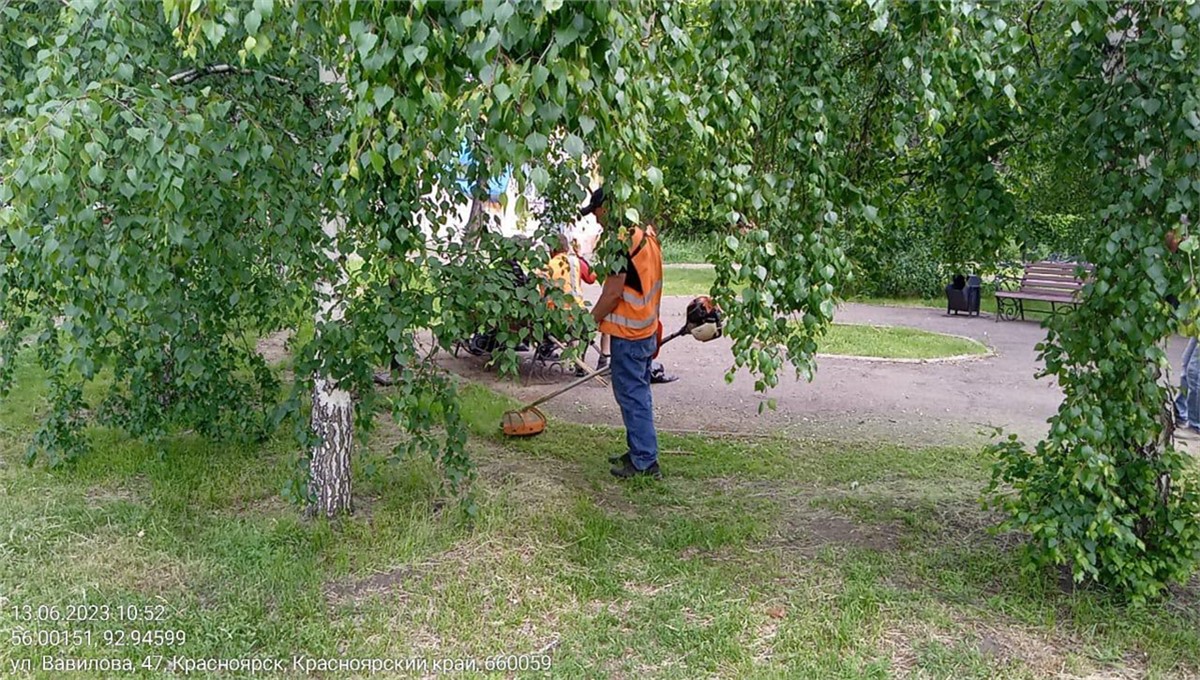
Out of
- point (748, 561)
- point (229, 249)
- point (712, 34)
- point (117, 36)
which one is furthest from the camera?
point (748, 561)

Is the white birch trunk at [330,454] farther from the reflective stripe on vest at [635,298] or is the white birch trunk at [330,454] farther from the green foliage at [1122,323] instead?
the green foliage at [1122,323]

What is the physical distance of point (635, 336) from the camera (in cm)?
518

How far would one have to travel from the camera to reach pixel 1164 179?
2.90m

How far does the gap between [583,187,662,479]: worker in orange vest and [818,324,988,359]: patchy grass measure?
411 cm

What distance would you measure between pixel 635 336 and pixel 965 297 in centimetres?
928

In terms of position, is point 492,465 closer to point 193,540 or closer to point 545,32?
point 193,540

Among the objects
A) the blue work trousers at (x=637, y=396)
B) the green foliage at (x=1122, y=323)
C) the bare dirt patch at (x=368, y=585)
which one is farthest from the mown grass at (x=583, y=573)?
the green foliage at (x=1122, y=323)

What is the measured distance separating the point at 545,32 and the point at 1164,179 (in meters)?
2.20

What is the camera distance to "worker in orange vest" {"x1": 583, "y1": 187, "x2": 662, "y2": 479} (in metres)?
5.15

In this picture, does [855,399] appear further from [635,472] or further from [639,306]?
[639,306]

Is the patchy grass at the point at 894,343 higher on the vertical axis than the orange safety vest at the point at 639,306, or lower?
lower

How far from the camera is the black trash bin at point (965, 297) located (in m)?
12.8

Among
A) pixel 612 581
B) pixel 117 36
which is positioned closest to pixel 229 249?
pixel 117 36

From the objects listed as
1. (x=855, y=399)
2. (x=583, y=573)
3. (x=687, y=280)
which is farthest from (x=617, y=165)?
(x=687, y=280)
